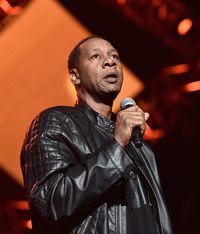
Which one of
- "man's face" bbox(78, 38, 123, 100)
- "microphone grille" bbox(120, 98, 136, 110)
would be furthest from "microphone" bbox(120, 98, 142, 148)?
"man's face" bbox(78, 38, 123, 100)

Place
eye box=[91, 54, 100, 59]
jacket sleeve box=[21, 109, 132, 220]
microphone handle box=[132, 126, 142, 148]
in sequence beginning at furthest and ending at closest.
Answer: eye box=[91, 54, 100, 59] → microphone handle box=[132, 126, 142, 148] → jacket sleeve box=[21, 109, 132, 220]

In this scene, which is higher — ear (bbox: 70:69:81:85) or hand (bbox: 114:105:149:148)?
ear (bbox: 70:69:81:85)

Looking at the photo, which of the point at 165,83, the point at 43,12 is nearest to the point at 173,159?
the point at 165,83

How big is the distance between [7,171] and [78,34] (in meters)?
0.84

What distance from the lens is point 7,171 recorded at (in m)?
3.29

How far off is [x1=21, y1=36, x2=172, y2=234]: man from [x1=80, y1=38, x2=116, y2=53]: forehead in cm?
21

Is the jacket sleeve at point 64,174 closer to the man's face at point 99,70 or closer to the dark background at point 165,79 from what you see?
the man's face at point 99,70

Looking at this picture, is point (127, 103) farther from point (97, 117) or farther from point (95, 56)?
point (95, 56)

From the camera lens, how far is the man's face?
5.33 feet

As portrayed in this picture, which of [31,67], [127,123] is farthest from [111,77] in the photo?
[31,67]

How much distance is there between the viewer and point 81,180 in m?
1.32

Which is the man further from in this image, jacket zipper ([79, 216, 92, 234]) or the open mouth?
the open mouth

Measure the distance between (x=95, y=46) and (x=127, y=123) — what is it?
17.4 inches

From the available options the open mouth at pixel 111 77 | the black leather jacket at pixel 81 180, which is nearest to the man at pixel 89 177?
the black leather jacket at pixel 81 180
